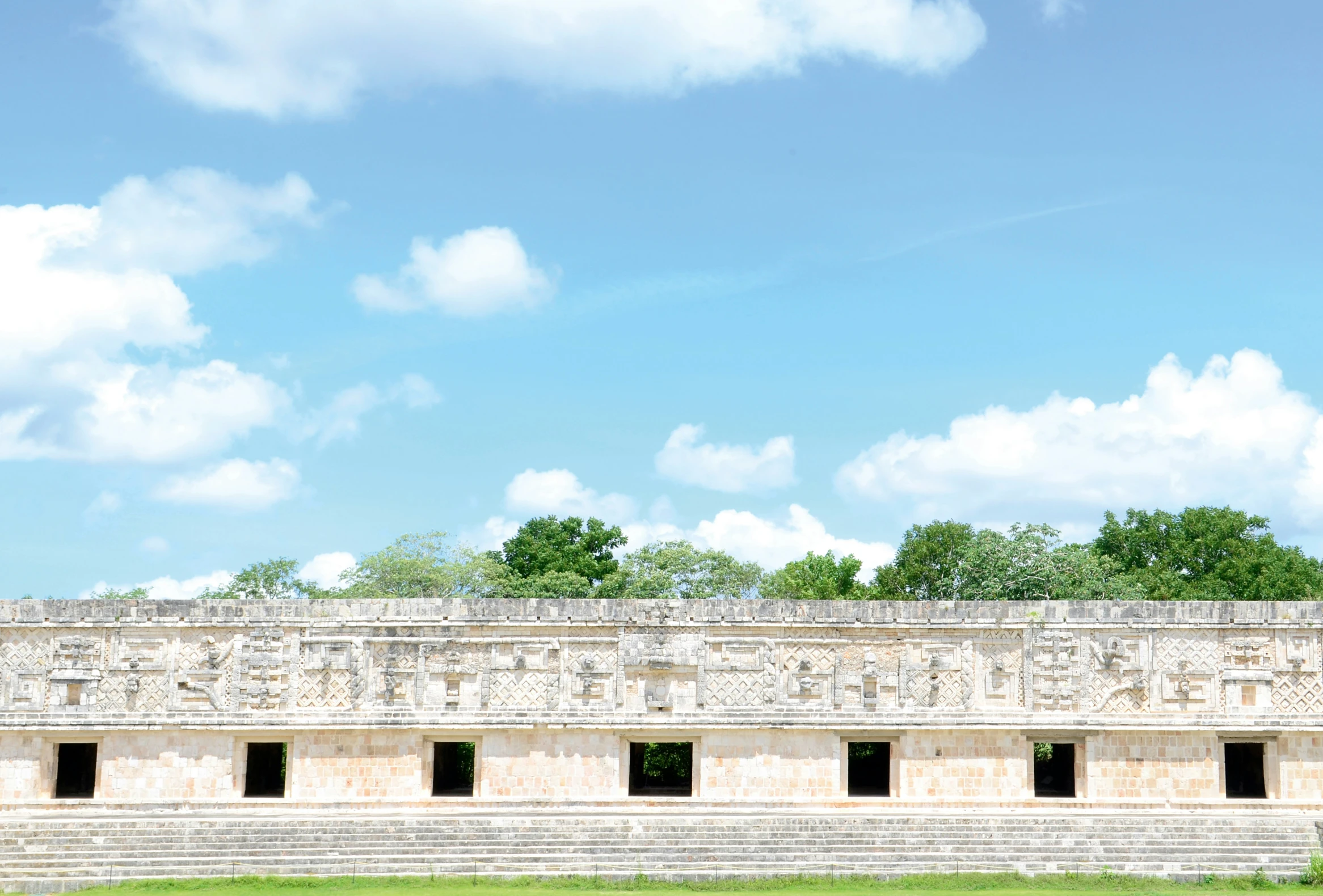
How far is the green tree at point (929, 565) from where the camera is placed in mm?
31828

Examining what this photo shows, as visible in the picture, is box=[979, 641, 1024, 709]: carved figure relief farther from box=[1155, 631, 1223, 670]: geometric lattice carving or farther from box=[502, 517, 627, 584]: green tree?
box=[502, 517, 627, 584]: green tree

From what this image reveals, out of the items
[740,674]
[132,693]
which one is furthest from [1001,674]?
[132,693]

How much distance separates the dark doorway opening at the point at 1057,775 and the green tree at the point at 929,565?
11.7 metres

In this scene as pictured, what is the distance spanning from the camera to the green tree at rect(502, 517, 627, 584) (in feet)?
116

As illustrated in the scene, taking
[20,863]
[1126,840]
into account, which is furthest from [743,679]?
[20,863]

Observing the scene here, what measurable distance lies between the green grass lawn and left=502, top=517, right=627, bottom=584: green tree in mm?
20618

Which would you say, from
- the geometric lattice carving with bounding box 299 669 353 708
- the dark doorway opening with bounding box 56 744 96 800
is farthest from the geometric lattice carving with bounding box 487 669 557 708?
the dark doorway opening with bounding box 56 744 96 800

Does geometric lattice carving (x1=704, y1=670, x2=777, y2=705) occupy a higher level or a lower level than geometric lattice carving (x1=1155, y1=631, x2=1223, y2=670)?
lower

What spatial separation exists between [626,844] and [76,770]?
9888 mm

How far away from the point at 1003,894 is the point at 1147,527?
22.1m

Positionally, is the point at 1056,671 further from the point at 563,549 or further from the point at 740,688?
the point at 563,549

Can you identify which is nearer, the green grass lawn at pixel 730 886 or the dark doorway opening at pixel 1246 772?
the green grass lawn at pixel 730 886


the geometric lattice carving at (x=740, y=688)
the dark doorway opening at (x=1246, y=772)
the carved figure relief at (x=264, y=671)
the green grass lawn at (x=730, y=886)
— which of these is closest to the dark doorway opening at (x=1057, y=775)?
the dark doorway opening at (x=1246, y=772)

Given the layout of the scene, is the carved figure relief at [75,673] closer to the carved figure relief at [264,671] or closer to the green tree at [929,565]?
the carved figure relief at [264,671]
